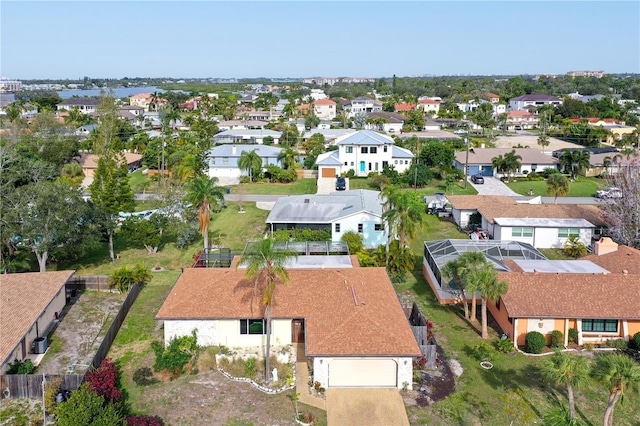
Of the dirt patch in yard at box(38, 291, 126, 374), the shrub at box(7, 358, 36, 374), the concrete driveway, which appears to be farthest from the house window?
the shrub at box(7, 358, 36, 374)

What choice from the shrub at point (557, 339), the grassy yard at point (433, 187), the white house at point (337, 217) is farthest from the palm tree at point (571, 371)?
the grassy yard at point (433, 187)

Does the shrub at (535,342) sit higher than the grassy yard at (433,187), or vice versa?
the grassy yard at (433,187)

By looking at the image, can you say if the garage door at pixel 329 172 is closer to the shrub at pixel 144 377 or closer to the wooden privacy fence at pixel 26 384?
the shrub at pixel 144 377

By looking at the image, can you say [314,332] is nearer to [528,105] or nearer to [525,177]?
[525,177]

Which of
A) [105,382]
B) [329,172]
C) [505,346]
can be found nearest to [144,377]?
[105,382]

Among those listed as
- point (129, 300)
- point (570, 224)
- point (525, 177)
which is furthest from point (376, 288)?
point (525, 177)

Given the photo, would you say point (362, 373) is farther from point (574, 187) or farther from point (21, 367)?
point (574, 187)
